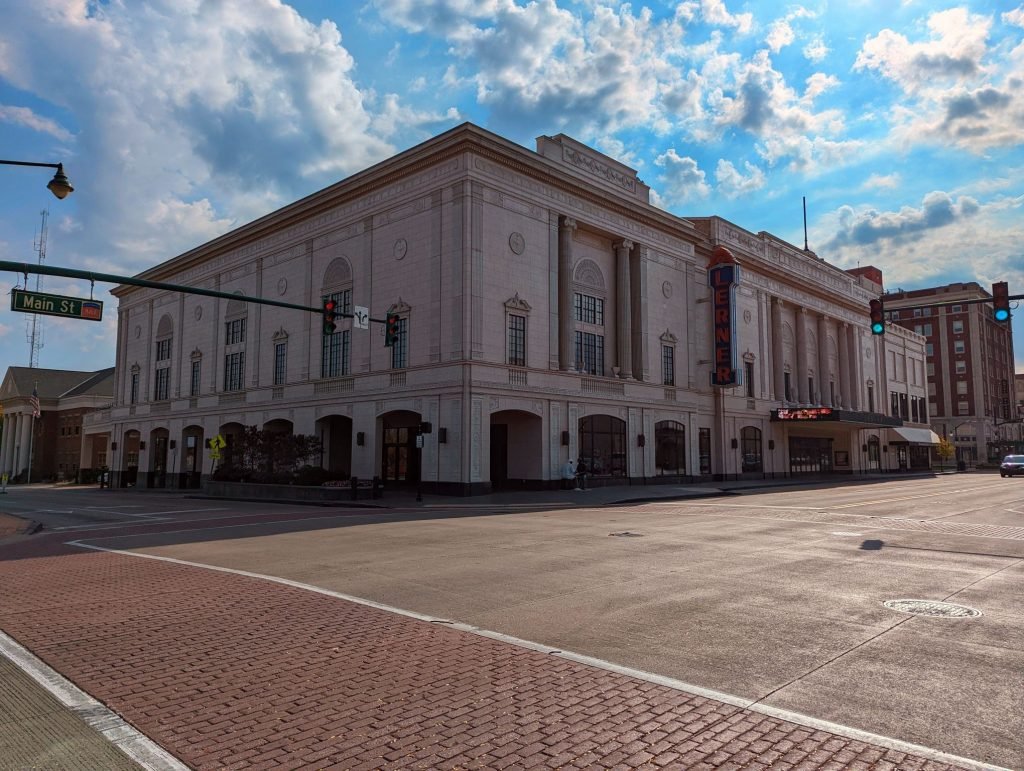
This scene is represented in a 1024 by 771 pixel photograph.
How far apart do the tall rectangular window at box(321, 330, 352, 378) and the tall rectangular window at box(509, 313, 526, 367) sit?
1080 centimetres

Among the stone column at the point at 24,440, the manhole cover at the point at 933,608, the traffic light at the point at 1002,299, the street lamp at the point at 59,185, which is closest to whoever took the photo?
the manhole cover at the point at 933,608

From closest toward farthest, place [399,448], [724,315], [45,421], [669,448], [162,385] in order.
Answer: [399,448] → [669,448] → [724,315] → [162,385] → [45,421]

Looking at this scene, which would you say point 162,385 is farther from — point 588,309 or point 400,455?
point 588,309

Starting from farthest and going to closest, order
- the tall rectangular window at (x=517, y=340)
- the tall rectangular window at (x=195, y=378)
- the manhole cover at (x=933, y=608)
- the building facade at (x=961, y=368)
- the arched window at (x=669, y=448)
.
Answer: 1. the building facade at (x=961, y=368)
2. the tall rectangular window at (x=195, y=378)
3. the arched window at (x=669, y=448)
4. the tall rectangular window at (x=517, y=340)
5. the manhole cover at (x=933, y=608)

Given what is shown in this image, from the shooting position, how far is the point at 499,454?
126ft

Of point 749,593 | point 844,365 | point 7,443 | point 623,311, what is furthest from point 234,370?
point 7,443

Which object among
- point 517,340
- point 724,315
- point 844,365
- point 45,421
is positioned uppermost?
point 724,315

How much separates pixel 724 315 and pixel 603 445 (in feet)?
48.5

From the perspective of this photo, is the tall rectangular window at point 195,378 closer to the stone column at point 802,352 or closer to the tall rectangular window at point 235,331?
the tall rectangular window at point 235,331

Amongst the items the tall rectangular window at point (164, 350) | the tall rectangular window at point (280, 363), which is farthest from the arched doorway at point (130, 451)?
the tall rectangular window at point (280, 363)

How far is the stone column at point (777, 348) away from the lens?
190 feet

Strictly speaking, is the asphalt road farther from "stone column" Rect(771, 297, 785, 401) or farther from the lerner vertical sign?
"stone column" Rect(771, 297, 785, 401)

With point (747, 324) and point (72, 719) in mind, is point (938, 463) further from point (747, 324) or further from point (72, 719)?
point (72, 719)

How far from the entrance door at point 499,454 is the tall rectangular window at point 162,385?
33.1m
